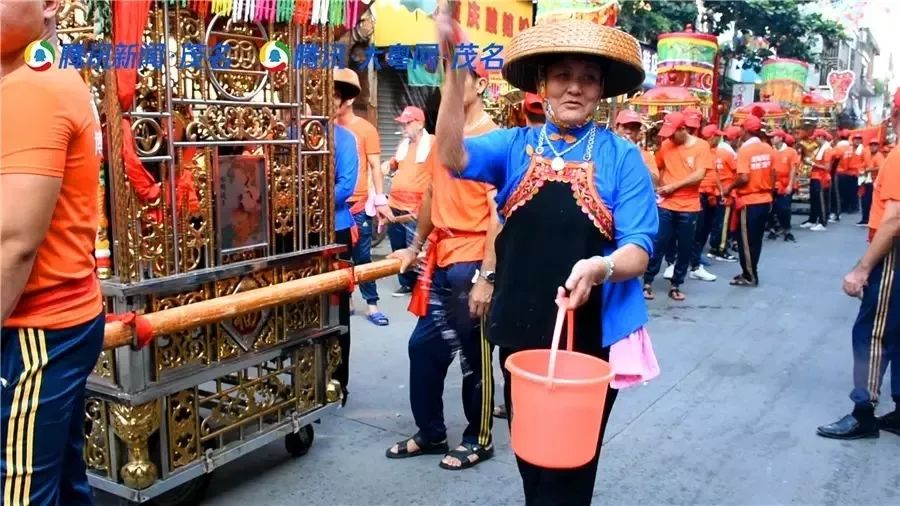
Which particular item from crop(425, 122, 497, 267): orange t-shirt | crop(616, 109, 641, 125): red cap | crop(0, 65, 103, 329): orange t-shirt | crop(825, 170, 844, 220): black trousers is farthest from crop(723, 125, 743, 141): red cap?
crop(0, 65, 103, 329): orange t-shirt

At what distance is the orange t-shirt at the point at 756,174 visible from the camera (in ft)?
26.8

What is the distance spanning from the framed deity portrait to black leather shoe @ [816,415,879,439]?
302cm

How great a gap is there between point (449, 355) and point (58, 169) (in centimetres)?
212

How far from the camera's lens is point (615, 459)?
369 cm

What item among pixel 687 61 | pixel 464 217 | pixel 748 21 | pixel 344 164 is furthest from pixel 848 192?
pixel 464 217

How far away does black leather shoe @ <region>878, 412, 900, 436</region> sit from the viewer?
13.4 feet

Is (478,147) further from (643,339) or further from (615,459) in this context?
(615,459)

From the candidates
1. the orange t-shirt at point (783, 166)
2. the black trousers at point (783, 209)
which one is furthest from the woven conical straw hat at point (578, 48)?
the black trousers at point (783, 209)

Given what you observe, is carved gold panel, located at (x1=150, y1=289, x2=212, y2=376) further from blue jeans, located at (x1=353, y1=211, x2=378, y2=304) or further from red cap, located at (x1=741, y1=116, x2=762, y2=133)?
→ red cap, located at (x1=741, y1=116, x2=762, y2=133)

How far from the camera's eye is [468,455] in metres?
3.62

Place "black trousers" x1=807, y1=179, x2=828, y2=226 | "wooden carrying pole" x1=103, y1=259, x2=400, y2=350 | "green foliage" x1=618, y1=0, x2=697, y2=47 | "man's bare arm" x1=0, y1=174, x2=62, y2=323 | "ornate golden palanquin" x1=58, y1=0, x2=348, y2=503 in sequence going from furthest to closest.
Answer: "black trousers" x1=807, y1=179, x2=828, y2=226 → "green foliage" x1=618, y1=0, x2=697, y2=47 → "ornate golden palanquin" x1=58, y1=0, x2=348, y2=503 → "wooden carrying pole" x1=103, y1=259, x2=400, y2=350 → "man's bare arm" x1=0, y1=174, x2=62, y2=323

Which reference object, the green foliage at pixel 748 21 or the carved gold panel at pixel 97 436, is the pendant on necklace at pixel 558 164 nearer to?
the carved gold panel at pixel 97 436

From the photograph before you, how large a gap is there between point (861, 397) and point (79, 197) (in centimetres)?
382

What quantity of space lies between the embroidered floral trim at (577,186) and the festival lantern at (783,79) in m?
18.1
